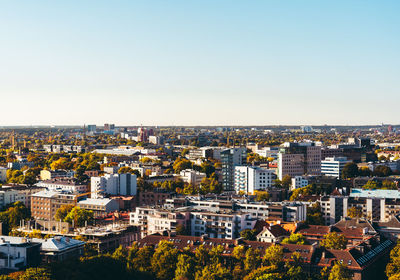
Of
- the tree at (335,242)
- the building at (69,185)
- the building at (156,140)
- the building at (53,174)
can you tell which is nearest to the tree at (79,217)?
the building at (69,185)

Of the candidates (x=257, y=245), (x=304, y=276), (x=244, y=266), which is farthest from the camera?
(x=257, y=245)

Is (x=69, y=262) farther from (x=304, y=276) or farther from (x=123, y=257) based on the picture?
(x=304, y=276)

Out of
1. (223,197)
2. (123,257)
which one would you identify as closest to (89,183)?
(223,197)

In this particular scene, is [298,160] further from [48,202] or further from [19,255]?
[19,255]

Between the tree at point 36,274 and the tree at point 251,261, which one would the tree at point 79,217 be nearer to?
the tree at point 251,261

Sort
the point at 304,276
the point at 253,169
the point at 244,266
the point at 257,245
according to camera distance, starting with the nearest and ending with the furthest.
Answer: the point at 304,276
the point at 244,266
the point at 257,245
the point at 253,169

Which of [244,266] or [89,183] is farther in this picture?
[89,183]
